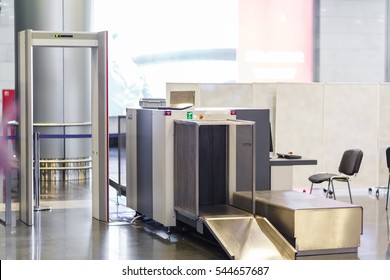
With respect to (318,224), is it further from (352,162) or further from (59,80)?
(59,80)

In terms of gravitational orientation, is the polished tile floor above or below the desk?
below

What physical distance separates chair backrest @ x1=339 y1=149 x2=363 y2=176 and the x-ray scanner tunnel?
447 centimetres

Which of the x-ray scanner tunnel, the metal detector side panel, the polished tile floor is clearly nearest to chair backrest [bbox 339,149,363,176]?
the polished tile floor

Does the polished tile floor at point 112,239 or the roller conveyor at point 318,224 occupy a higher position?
the roller conveyor at point 318,224

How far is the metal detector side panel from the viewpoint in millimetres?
6523

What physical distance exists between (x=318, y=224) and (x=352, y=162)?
2.74 meters

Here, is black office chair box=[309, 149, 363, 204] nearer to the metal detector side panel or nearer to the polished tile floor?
the polished tile floor

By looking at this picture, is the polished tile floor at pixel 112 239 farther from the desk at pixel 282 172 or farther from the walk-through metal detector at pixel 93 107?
the desk at pixel 282 172

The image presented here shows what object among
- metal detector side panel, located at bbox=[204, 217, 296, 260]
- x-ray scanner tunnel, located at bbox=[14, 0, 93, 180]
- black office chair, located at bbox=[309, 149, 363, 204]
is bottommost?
metal detector side panel, located at bbox=[204, 217, 296, 260]

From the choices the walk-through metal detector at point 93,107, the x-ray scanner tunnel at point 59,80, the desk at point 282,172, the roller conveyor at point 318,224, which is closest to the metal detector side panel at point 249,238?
the roller conveyor at point 318,224

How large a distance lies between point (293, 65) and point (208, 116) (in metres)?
8.61

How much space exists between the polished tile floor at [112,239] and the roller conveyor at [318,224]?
144 mm

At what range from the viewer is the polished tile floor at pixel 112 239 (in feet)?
22.5

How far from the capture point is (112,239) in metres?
7.56
